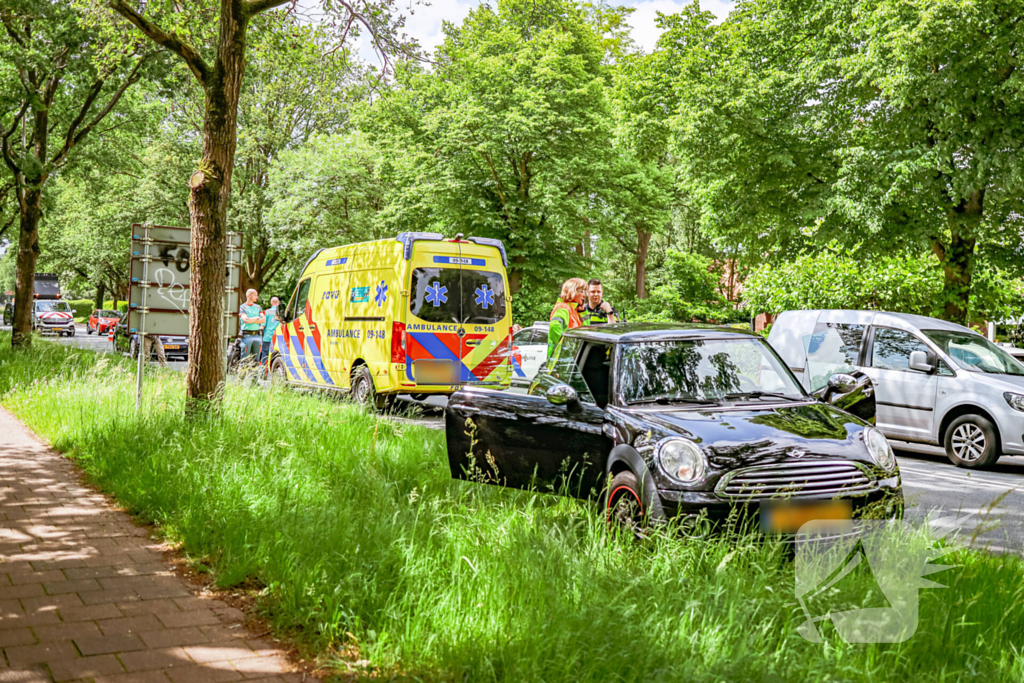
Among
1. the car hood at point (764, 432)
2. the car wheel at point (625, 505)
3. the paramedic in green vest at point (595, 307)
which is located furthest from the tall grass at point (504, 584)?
the paramedic in green vest at point (595, 307)

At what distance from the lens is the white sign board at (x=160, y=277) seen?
9992 millimetres

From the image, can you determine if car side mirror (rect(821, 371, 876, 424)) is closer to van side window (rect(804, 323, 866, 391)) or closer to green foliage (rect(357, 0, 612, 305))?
van side window (rect(804, 323, 866, 391))

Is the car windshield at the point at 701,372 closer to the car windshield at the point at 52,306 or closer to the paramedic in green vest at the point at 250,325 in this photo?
the paramedic in green vest at the point at 250,325

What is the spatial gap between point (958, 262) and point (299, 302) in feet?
39.3

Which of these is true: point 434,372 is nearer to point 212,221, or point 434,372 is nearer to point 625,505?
point 212,221

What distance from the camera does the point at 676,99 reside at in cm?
2025

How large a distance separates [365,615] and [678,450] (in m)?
1.97

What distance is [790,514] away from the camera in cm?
458

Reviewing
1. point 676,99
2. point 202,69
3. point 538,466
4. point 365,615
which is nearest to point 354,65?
point 202,69

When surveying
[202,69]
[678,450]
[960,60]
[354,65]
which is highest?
[960,60]

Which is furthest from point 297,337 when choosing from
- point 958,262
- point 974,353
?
point 958,262

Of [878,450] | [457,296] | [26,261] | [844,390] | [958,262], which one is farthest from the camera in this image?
[26,261]

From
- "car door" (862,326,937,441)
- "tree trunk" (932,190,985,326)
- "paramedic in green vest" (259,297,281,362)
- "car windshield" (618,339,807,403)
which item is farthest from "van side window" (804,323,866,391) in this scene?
"paramedic in green vest" (259,297,281,362)

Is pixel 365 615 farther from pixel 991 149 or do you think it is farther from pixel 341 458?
pixel 991 149
